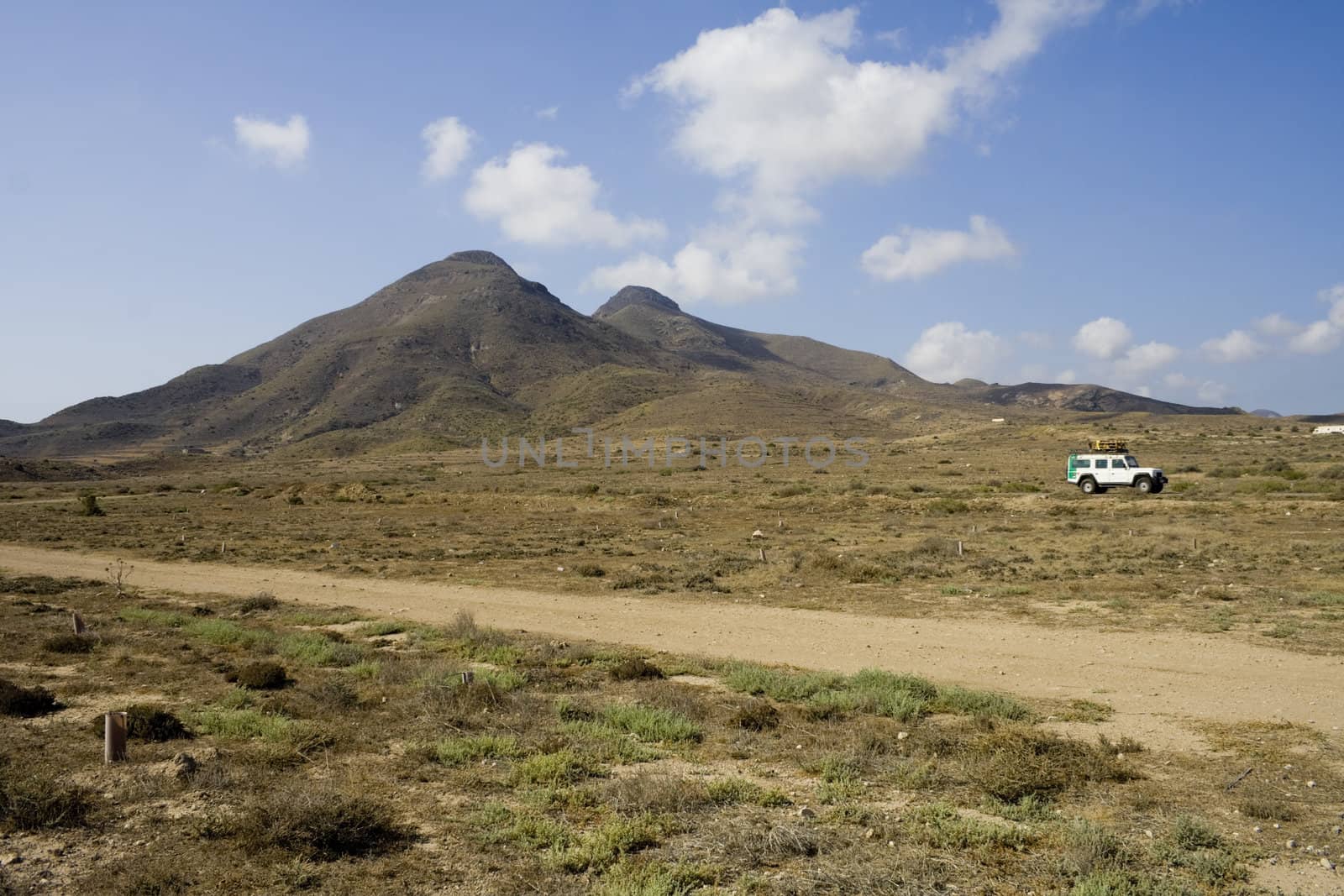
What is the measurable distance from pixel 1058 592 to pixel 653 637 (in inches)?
378

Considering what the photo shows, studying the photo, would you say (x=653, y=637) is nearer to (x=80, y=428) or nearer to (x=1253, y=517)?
(x=1253, y=517)

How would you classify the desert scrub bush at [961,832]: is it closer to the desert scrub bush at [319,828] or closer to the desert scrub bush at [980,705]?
the desert scrub bush at [980,705]

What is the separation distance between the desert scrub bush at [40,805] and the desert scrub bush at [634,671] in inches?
253

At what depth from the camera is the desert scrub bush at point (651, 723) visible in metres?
9.15


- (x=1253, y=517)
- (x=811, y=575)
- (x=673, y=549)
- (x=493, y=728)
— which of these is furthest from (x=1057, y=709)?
(x=1253, y=517)

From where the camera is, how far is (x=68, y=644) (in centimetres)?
1381

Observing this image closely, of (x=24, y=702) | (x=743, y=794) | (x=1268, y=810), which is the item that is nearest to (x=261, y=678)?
(x=24, y=702)

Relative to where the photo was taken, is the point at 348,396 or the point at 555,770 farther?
the point at 348,396

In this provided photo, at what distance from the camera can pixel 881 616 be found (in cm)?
1684

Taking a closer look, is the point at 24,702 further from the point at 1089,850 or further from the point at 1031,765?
the point at 1089,850

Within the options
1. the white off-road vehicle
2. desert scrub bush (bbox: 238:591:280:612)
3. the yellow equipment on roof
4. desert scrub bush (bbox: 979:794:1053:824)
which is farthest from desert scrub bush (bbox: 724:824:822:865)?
the yellow equipment on roof

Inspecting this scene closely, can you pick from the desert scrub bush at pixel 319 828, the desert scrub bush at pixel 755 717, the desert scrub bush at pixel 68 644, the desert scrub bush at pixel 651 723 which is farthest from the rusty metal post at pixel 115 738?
the desert scrub bush at pixel 68 644

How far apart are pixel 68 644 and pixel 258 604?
5.00m

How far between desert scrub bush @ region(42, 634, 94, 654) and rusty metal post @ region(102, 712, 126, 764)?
6919 mm
